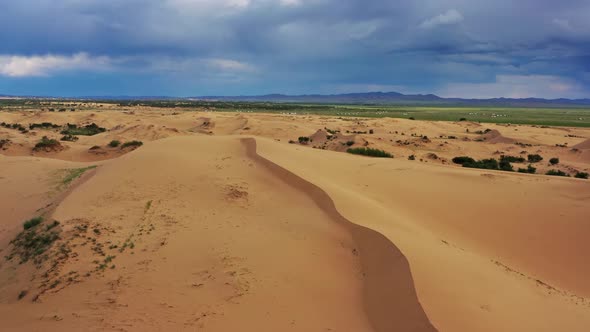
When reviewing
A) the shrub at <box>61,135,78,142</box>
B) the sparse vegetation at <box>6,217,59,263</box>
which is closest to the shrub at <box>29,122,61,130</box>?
the shrub at <box>61,135,78,142</box>

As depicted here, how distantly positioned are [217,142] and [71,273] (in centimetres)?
1113

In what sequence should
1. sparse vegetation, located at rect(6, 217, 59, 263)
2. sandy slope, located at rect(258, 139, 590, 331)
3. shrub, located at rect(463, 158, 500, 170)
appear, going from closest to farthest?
sandy slope, located at rect(258, 139, 590, 331)
sparse vegetation, located at rect(6, 217, 59, 263)
shrub, located at rect(463, 158, 500, 170)

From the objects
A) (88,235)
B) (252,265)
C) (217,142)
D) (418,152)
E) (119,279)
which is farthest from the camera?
(418,152)

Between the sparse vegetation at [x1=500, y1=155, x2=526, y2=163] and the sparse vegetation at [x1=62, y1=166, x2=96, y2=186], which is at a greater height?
the sparse vegetation at [x1=62, y1=166, x2=96, y2=186]

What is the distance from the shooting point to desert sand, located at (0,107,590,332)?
18.5 feet

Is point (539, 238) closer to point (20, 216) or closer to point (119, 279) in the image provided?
point (119, 279)

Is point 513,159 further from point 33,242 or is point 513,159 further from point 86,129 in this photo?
point 86,129

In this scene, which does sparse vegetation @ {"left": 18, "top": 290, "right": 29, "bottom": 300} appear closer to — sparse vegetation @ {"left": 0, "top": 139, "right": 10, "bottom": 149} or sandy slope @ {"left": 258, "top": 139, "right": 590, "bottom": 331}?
sandy slope @ {"left": 258, "top": 139, "right": 590, "bottom": 331}

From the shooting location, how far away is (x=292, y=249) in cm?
762

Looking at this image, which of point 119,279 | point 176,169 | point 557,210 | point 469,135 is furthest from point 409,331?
point 469,135

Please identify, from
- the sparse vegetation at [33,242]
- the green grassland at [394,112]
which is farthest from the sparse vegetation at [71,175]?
the green grassland at [394,112]

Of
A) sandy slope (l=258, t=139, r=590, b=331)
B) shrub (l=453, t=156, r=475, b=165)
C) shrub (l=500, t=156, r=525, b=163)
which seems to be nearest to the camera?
sandy slope (l=258, t=139, r=590, b=331)

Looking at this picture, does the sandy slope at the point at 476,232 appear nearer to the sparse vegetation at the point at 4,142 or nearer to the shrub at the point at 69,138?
the sparse vegetation at the point at 4,142

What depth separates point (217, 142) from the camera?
17.5 m
